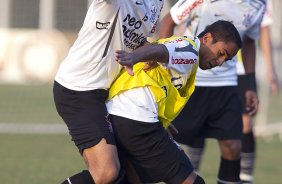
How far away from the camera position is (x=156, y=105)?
677 centimetres

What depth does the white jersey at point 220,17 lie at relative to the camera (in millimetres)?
8367

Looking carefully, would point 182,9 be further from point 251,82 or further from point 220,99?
point 251,82

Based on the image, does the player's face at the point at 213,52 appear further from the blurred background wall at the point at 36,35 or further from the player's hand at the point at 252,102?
the blurred background wall at the point at 36,35

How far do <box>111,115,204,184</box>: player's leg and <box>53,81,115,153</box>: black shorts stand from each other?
0.39ft

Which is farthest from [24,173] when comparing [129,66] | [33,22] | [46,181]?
[33,22]

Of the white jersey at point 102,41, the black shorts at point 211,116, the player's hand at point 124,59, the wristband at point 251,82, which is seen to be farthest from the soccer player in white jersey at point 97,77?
the wristband at point 251,82

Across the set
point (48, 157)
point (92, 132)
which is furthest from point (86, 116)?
point (48, 157)

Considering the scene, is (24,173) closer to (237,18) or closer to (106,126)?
(237,18)

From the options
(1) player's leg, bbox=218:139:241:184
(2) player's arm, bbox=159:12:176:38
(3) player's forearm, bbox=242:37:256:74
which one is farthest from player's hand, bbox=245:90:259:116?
(2) player's arm, bbox=159:12:176:38

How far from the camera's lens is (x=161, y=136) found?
679cm

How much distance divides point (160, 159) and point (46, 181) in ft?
11.6

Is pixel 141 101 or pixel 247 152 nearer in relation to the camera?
pixel 141 101

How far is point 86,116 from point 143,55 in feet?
2.73

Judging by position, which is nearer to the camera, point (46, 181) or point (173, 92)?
point (173, 92)
